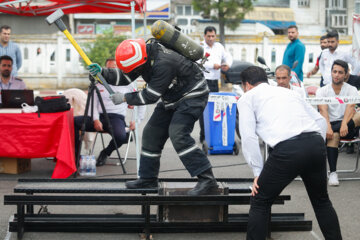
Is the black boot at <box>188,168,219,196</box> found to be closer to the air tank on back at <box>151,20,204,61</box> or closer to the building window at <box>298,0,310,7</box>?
the air tank on back at <box>151,20,204,61</box>

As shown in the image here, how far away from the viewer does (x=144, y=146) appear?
5.67m

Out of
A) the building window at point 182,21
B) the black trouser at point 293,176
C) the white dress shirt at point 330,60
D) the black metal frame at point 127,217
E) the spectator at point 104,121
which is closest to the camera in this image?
A: the black trouser at point 293,176

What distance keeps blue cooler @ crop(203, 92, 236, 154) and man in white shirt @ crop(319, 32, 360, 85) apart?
→ 202 centimetres

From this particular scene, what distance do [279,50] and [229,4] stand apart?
4.67 metres

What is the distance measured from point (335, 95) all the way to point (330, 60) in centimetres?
284

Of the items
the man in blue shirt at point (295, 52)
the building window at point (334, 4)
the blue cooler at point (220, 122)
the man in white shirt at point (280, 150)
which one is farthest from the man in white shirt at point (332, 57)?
the building window at point (334, 4)

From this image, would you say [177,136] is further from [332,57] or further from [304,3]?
[304,3]

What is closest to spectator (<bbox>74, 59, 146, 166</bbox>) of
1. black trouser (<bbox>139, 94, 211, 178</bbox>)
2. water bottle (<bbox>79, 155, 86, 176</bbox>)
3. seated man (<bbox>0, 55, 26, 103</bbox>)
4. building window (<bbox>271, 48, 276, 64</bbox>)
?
water bottle (<bbox>79, 155, 86, 176</bbox>)

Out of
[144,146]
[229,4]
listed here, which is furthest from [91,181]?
[229,4]

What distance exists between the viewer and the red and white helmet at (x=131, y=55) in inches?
209

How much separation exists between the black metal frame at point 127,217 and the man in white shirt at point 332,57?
5.38 meters

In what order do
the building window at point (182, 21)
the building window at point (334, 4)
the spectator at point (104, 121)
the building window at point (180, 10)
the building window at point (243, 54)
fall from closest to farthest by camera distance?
the spectator at point (104, 121) → the building window at point (243, 54) → the building window at point (182, 21) → the building window at point (180, 10) → the building window at point (334, 4)

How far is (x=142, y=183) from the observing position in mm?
5684

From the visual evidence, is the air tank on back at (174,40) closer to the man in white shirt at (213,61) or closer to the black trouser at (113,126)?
the black trouser at (113,126)
